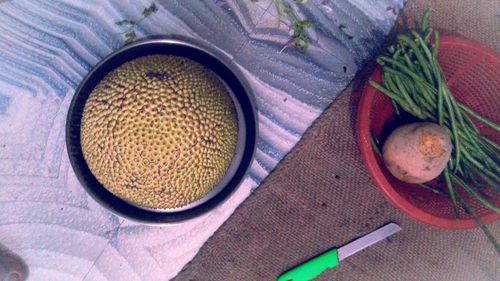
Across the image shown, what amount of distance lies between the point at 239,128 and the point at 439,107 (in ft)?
0.90

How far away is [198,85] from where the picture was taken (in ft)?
1.73

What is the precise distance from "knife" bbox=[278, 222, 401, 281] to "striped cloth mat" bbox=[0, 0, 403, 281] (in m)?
0.15

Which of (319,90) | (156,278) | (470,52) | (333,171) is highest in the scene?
(470,52)

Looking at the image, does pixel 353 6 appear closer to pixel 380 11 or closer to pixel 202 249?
pixel 380 11

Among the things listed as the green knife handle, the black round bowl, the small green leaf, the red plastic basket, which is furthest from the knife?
the small green leaf

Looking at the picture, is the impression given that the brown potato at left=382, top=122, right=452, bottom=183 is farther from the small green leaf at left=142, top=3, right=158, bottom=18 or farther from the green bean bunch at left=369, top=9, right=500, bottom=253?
the small green leaf at left=142, top=3, right=158, bottom=18

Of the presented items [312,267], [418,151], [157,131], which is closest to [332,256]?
[312,267]

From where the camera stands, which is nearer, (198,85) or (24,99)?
(198,85)

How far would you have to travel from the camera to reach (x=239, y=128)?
646 mm

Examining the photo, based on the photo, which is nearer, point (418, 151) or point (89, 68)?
point (418, 151)

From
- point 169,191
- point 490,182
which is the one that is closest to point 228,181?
point 169,191

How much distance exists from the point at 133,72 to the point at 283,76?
30 cm

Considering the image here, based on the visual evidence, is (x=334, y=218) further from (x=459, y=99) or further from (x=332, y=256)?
(x=459, y=99)

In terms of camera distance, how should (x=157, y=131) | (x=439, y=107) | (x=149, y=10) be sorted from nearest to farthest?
(x=157, y=131)
(x=439, y=107)
(x=149, y=10)
